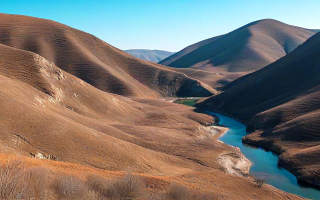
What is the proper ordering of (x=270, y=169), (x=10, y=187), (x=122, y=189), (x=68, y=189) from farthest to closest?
1. (x=270, y=169)
2. (x=122, y=189)
3. (x=68, y=189)
4. (x=10, y=187)

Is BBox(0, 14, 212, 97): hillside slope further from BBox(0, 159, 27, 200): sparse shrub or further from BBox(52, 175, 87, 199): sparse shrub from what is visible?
BBox(0, 159, 27, 200): sparse shrub

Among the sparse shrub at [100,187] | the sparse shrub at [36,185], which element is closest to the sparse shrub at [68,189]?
the sparse shrub at [36,185]

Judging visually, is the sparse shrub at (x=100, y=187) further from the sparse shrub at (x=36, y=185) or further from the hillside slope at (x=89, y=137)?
the sparse shrub at (x=36, y=185)

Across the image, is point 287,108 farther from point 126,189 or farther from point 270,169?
point 126,189

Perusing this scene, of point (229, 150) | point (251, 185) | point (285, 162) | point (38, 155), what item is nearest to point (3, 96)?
point (38, 155)

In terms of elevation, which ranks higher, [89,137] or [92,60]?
[92,60]

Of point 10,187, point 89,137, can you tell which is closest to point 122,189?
point 10,187
